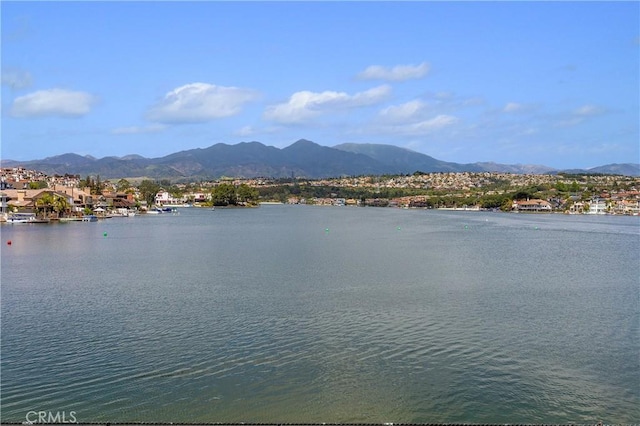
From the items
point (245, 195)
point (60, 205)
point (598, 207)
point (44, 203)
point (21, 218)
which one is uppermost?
point (245, 195)

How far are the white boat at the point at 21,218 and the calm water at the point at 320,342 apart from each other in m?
26.7

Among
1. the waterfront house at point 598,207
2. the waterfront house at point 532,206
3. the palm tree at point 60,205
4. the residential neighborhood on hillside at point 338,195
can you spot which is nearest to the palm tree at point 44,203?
the residential neighborhood on hillside at point 338,195

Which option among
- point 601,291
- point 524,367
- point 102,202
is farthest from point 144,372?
point 102,202

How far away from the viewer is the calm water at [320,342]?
8.17m

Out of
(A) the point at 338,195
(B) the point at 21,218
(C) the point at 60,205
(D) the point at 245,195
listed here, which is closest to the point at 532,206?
(D) the point at 245,195

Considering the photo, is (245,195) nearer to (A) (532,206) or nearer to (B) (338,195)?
(A) (532,206)

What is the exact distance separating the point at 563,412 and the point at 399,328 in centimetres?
436

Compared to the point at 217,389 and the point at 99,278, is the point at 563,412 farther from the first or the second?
the point at 99,278

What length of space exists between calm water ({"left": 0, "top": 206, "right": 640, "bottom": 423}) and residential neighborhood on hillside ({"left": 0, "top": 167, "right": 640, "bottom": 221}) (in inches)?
1343

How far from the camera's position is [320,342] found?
36.2 feet

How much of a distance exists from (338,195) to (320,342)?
12835cm

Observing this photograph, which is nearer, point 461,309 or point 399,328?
point 399,328

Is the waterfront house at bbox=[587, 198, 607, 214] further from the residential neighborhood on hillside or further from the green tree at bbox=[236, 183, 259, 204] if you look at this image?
the green tree at bbox=[236, 183, 259, 204]

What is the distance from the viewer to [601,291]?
16969 millimetres
